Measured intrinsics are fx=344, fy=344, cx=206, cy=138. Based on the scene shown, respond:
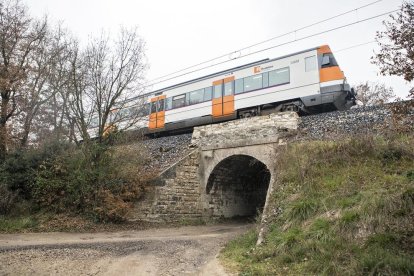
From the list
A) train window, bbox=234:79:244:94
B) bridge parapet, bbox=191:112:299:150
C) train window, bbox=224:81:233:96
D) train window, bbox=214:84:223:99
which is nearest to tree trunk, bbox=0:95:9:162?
bridge parapet, bbox=191:112:299:150

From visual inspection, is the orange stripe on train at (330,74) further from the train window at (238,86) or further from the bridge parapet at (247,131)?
the train window at (238,86)

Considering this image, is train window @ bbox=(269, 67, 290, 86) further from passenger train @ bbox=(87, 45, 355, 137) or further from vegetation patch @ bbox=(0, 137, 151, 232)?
vegetation patch @ bbox=(0, 137, 151, 232)

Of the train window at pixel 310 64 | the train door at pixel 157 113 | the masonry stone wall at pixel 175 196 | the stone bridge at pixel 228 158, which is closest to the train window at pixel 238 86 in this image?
the stone bridge at pixel 228 158

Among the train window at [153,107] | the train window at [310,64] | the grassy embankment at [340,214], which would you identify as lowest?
the grassy embankment at [340,214]

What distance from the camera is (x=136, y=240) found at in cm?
910

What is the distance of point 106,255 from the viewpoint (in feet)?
24.3

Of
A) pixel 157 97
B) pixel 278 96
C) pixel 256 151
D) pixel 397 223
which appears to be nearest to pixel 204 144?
pixel 256 151

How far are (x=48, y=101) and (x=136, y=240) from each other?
8.57 metres

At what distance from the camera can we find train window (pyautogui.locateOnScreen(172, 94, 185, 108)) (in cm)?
1700

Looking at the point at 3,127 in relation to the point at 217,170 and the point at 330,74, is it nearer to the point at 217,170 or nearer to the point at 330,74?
the point at 217,170

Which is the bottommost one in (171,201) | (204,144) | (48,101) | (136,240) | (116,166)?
(136,240)

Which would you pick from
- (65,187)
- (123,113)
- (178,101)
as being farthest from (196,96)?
(65,187)

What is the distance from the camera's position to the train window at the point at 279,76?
1367 cm

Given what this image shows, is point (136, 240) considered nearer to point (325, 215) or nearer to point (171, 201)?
point (171, 201)
